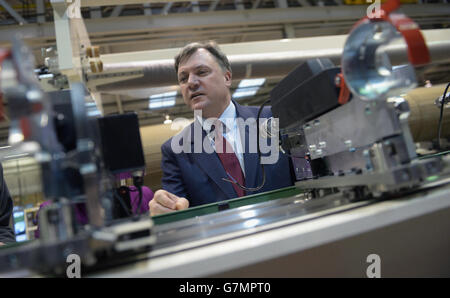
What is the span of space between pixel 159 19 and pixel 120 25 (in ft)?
1.22

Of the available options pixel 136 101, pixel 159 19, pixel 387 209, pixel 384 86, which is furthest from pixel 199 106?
pixel 136 101

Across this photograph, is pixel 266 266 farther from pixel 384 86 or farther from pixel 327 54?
pixel 327 54

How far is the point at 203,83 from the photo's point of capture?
1688 millimetres

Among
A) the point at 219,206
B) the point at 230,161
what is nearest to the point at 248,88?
the point at 230,161

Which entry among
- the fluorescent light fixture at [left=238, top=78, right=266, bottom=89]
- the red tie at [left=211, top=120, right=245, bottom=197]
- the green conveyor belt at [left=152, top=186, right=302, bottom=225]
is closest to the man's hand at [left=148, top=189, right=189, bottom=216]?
the green conveyor belt at [left=152, top=186, right=302, bottom=225]

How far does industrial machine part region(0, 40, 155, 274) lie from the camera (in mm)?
428

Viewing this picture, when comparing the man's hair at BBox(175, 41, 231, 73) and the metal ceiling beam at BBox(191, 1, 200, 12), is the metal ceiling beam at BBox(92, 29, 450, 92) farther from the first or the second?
the metal ceiling beam at BBox(191, 1, 200, 12)

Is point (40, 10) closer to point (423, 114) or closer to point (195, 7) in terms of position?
point (195, 7)

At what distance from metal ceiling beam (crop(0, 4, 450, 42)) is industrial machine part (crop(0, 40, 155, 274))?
2682 mm

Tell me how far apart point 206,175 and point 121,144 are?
979 millimetres

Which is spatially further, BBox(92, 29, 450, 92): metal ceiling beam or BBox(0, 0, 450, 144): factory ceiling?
BBox(0, 0, 450, 144): factory ceiling

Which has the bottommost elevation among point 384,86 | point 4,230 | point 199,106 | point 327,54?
point 4,230

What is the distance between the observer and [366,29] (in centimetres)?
64
